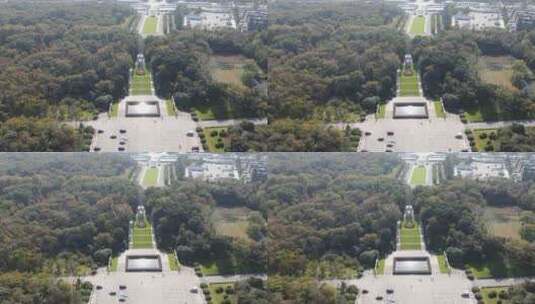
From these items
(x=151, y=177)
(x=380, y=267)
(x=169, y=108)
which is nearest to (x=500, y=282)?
(x=380, y=267)

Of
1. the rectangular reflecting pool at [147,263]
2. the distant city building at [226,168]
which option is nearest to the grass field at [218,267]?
the rectangular reflecting pool at [147,263]

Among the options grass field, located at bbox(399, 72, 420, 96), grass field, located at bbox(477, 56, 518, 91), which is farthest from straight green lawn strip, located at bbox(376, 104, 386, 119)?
grass field, located at bbox(477, 56, 518, 91)

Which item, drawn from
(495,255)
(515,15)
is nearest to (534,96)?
(515,15)

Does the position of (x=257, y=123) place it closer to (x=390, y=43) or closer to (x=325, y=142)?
(x=325, y=142)

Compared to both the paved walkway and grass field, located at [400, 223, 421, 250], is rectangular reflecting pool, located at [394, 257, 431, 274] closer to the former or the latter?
grass field, located at [400, 223, 421, 250]

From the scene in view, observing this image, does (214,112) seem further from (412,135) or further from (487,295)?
(487,295)

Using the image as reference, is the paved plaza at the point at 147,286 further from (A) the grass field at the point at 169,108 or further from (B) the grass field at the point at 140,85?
(B) the grass field at the point at 140,85
